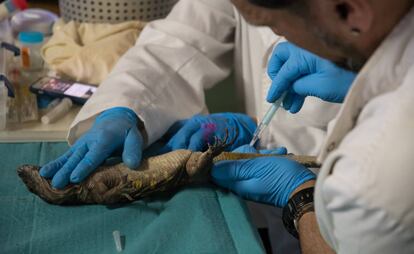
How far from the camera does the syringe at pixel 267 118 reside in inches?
43.2

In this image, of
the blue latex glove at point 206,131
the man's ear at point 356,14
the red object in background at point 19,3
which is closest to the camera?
the man's ear at point 356,14

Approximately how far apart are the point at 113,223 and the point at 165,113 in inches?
13.9

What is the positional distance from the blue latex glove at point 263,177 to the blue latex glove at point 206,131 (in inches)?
4.2

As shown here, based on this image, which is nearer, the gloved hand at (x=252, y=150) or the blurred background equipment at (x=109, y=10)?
the gloved hand at (x=252, y=150)

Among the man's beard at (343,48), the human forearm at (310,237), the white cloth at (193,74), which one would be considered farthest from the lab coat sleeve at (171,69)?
the man's beard at (343,48)

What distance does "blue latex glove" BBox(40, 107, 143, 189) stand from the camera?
3.28 ft

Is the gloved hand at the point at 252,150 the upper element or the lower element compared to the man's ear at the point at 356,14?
lower

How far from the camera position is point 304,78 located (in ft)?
3.34

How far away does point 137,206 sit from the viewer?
1.00 metres

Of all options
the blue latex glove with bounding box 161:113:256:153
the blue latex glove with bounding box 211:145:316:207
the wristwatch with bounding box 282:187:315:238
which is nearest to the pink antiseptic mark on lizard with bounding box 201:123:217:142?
the blue latex glove with bounding box 161:113:256:153

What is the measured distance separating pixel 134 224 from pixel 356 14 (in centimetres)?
56

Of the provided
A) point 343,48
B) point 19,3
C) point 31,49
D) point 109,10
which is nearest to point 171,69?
point 109,10

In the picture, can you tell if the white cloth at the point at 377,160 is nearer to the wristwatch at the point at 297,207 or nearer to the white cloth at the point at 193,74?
the wristwatch at the point at 297,207

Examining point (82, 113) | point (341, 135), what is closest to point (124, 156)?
point (82, 113)
